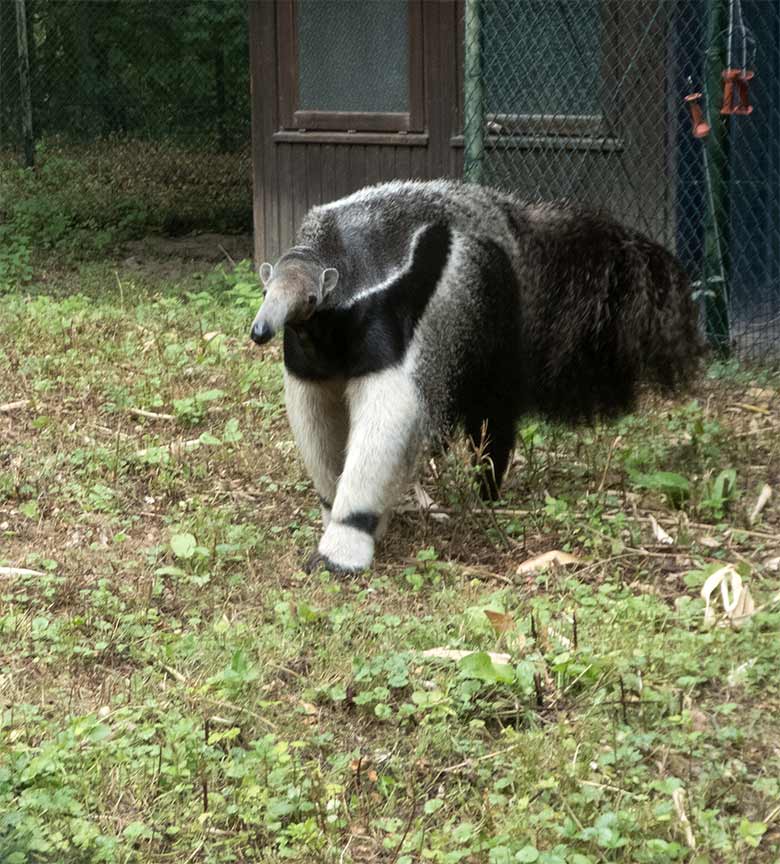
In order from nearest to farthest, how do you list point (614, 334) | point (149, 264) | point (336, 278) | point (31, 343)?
1. point (336, 278)
2. point (614, 334)
3. point (31, 343)
4. point (149, 264)

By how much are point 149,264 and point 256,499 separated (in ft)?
21.1

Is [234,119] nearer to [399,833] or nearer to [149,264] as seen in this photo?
[149,264]

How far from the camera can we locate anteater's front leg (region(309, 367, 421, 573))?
5.50 m

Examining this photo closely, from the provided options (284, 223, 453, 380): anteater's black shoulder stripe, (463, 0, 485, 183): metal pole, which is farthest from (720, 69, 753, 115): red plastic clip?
(284, 223, 453, 380): anteater's black shoulder stripe

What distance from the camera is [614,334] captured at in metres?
6.37

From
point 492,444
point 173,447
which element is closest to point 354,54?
point 173,447

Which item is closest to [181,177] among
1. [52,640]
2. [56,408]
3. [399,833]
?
[56,408]

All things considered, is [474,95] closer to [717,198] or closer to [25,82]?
[717,198]

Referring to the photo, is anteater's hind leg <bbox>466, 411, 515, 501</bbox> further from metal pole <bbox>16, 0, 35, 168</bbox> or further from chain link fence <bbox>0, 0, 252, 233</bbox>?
metal pole <bbox>16, 0, 35, 168</bbox>

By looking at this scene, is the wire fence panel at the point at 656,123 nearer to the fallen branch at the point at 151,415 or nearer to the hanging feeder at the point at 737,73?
the hanging feeder at the point at 737,73

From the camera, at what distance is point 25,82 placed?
1486 centimetres

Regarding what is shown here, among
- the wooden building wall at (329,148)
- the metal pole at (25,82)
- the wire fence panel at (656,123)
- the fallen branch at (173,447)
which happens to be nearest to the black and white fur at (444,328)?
the fallen branch at (173,447)

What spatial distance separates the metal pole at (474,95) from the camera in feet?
26.5

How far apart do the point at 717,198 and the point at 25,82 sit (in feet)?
28.9
